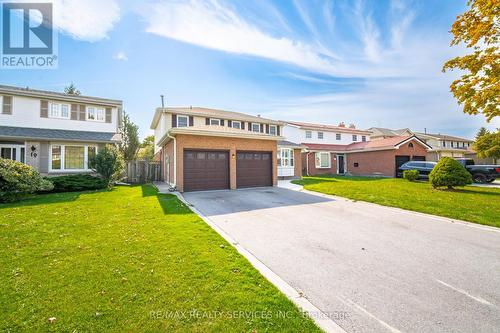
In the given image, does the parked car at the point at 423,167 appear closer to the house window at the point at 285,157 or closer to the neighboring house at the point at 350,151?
the neighboring house at the point at 350,151

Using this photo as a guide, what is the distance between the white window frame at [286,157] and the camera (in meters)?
22.1

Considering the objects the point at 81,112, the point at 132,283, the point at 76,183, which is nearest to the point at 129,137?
the point at 81,112

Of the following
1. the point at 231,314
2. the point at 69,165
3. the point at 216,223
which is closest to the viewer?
the point at 231,314

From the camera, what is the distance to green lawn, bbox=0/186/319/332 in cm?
248

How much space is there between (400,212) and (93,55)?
16.5 meters

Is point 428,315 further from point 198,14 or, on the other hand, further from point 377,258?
point 198,14

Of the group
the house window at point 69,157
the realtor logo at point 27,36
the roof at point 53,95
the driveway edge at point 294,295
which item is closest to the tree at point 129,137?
the roof at point 53,95

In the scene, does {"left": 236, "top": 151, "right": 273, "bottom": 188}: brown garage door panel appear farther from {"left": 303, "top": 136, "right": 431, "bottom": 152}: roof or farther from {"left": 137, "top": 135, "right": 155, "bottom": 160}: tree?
{"left": 137, "top": 135, "right": 155, "bottom": 160}: tree

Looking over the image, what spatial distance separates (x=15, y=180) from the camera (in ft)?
32.2

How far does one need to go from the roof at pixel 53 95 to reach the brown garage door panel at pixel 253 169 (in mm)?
12394

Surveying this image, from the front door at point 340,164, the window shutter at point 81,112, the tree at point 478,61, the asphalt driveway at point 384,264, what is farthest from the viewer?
the front door at point 340,164

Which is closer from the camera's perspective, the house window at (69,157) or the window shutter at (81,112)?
the house window at (69,157)

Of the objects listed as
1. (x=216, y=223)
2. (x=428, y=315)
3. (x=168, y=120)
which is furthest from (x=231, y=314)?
(x=168, y=120)

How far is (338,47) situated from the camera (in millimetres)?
12172
